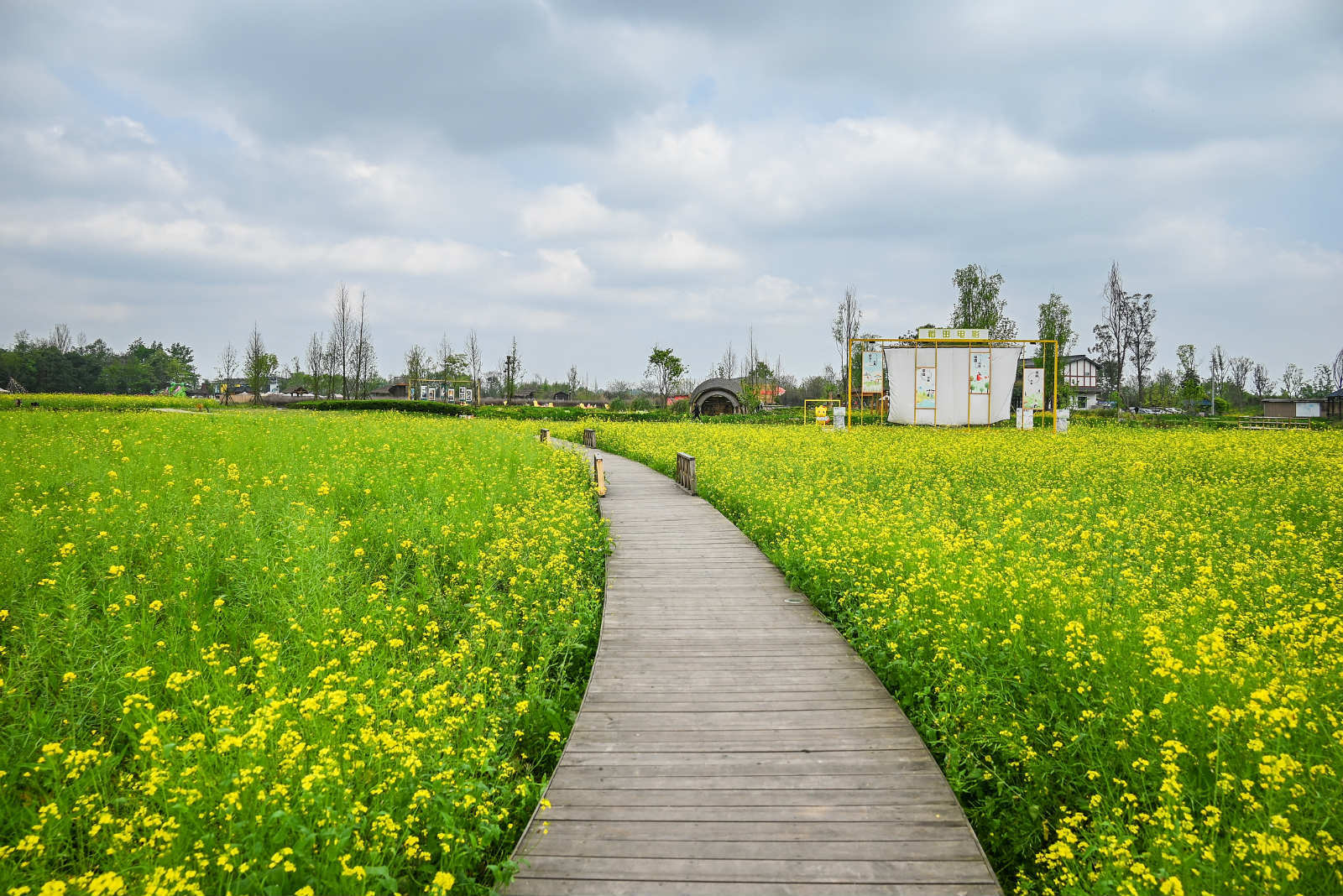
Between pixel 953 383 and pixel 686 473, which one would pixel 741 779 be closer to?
pixel 686 473

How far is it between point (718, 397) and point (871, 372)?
1666 cm

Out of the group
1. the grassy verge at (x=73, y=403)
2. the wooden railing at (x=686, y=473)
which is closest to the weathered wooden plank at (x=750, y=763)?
the wooden railing at (x=686, y=473)

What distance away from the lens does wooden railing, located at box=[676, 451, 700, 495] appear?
42.8 feet

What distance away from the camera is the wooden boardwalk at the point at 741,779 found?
3.03 m

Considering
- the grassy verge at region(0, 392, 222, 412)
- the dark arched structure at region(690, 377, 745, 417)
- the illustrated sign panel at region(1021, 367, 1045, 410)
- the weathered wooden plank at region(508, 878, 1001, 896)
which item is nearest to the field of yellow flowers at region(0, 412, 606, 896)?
the weathered wooden plank at region(508, 878, 1001, 896)

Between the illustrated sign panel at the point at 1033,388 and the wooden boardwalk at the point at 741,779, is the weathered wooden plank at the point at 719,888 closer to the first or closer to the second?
the wooden boardwalk at the point at 741,779

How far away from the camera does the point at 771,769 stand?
383 cm

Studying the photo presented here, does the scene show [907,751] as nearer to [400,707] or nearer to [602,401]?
→ [400,707]

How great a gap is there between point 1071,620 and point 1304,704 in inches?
47.5

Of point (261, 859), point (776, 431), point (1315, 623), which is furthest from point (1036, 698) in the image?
point (776, 431)

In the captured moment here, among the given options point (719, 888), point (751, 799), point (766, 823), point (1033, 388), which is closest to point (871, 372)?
point (1033, 388)

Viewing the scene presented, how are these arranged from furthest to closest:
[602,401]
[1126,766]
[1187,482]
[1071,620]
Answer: [602,401] → [1187,482] → [1071,620] → [1126,766]

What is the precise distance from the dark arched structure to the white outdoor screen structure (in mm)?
15953

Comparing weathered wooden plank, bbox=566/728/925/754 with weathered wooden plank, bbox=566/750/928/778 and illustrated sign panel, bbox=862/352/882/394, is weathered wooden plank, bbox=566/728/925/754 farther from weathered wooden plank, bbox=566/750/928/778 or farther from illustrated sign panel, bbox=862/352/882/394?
illustrated sign panel, bbox=862/352/882/394
